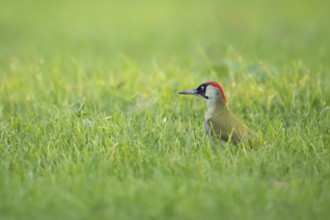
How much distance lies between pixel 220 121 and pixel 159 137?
0.54 metres

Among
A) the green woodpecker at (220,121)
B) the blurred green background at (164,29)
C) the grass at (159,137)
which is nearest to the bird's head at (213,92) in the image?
the green woodpecker at (220,121)

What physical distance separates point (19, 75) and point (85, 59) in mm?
2383

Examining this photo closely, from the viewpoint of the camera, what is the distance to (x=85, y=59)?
10.0 m

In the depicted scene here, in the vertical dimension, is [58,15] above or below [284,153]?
above

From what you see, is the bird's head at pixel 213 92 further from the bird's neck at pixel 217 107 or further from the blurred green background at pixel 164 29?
the blurred green background at pixel 164 29

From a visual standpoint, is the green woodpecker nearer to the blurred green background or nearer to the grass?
the grass

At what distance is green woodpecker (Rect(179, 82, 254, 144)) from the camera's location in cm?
524

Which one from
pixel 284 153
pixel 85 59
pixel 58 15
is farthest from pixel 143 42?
pixel 284 153

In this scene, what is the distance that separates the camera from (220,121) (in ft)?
17.6

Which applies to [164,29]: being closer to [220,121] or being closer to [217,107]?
[217,107]

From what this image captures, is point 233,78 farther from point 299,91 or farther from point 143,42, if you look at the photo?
point 143,42

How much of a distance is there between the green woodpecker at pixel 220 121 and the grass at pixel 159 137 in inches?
5.0

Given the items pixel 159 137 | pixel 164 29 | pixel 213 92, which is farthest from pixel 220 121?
pixel 164 29

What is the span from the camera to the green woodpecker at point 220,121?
17.2 ft
